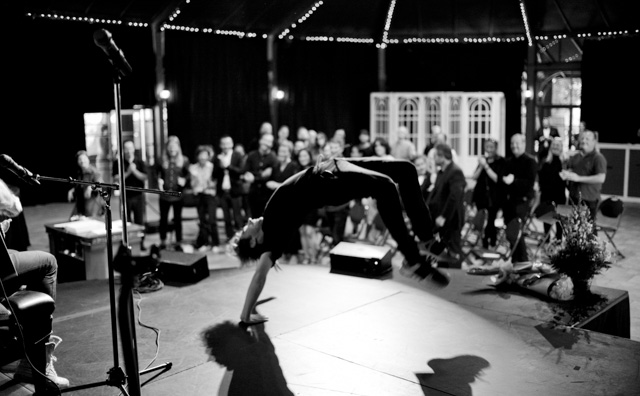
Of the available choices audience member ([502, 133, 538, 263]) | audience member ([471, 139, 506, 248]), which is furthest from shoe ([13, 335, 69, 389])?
audience member ([471, 139, 506, 248])

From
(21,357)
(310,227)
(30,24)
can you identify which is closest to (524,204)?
(310,227)

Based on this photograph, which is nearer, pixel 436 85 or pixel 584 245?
pixel 584 245

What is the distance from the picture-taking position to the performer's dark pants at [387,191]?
4.76 m

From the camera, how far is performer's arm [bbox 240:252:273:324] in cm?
530

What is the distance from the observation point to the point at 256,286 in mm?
5297

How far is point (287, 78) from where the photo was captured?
14445 mm

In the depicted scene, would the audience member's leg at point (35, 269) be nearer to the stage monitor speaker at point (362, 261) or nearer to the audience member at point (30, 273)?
the audience member at point (30, 273)

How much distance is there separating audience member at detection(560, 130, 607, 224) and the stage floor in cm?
322

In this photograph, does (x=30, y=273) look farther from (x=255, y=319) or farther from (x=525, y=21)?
(x=525, y=21)

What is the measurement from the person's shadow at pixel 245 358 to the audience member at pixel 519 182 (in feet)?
14.0

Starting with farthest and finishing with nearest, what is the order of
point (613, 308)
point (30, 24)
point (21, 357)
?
point (30, 24) → point (613, 308) → point (21, 357)

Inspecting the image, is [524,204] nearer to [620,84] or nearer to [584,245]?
[584,245]

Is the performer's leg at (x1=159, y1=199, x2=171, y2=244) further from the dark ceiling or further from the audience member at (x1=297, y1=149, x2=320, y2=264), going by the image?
the dark ceiling

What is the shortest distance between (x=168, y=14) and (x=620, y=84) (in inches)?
331
